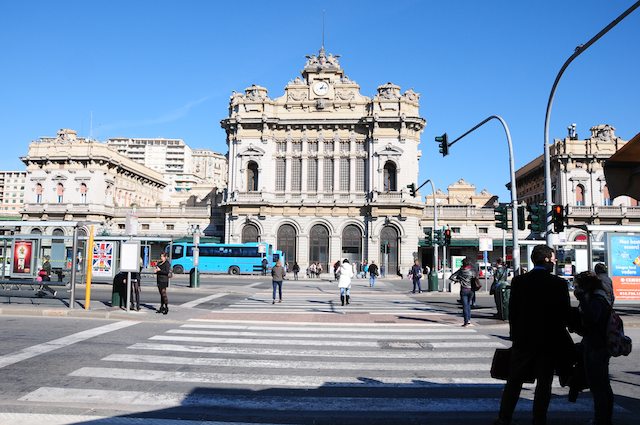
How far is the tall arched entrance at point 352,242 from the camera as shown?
51.7 metres

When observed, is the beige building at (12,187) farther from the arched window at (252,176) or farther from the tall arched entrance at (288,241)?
the tall arched entrance at (288,241)

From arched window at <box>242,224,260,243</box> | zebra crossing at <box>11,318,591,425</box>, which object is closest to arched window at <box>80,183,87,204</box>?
arched window at <box>242,224,260,243</box>

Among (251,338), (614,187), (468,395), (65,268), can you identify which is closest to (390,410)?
Answer: (468,395)

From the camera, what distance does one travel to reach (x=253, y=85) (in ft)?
177

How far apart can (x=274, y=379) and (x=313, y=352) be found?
225 centimetres

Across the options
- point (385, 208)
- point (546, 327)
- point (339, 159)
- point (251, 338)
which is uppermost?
point (339, 159)

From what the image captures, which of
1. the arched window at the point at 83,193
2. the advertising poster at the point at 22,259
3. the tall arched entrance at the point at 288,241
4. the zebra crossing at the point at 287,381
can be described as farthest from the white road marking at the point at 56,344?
the arched window at the point at 83,193

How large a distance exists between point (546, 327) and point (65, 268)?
2124 centimetres

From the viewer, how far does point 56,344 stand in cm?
1023

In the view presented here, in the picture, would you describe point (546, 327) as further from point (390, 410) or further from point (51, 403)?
point (51, 403)

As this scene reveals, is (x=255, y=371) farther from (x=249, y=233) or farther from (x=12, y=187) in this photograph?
(x=12, y=187)

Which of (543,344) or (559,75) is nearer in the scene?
(543,344)

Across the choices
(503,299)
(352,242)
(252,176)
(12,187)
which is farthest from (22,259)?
(12,187)

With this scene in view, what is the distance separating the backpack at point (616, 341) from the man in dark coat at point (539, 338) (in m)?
0.74
